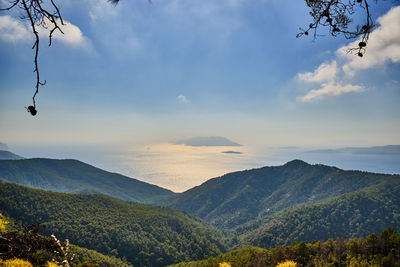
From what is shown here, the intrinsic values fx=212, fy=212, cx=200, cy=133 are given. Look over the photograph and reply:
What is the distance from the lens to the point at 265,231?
142m

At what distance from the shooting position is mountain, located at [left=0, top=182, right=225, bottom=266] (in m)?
106

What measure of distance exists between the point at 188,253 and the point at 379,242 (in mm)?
113735

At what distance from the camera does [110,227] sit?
112625 millimetres

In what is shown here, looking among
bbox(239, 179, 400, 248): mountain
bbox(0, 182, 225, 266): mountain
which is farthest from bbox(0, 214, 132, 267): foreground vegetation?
bbox(239, 179, 400, 248): mountain

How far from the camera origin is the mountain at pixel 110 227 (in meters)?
106

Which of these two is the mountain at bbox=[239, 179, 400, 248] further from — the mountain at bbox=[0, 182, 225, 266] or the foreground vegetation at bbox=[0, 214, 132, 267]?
the foreground vegetation at bbox=[0, 214, 132, 267]

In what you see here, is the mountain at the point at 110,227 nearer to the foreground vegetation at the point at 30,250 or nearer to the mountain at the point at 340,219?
the mountain at the point at 340,219

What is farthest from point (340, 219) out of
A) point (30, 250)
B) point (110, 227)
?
point (30, 250)

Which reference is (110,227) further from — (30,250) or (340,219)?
(340,219)

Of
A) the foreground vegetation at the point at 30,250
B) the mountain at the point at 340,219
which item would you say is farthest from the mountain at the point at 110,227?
the foreground vegetation at the point at 30,250

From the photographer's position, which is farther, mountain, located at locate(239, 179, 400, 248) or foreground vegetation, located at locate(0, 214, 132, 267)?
mountain, located at locate(239, 179, 400, 248)

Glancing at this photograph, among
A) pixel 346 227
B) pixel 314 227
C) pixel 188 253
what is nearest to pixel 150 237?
pixel 188 253

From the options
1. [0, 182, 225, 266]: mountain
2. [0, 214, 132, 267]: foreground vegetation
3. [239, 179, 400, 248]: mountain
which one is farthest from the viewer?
[239, 179, 400, 248]: mountain

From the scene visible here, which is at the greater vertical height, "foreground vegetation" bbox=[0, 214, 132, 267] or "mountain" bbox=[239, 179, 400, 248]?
"foreground vegetation" bbox=[0, 214, 132, 267]
